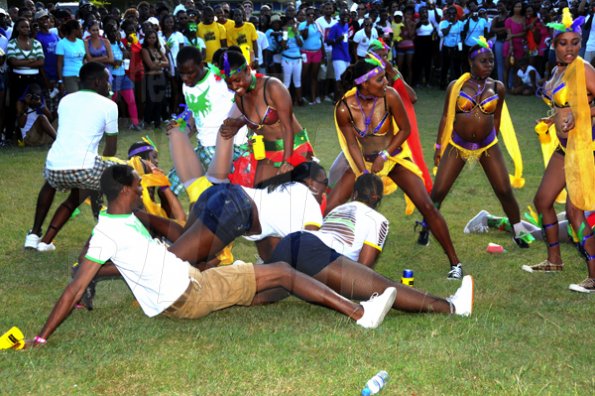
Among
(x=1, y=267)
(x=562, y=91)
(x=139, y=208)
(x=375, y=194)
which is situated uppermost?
(x=562, y=91)

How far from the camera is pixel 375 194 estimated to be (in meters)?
6.45

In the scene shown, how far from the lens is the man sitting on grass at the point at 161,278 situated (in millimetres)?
5188

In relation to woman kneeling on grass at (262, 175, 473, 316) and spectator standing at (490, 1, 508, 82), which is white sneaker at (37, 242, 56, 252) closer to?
woman kneeling on grass at (262, 175, 473, 316)

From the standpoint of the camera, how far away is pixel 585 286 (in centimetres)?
671

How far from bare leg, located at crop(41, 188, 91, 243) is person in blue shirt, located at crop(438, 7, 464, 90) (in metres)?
13.6

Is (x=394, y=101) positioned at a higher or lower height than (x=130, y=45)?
higher

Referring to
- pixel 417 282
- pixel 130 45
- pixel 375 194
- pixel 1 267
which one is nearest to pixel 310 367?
pixel 375 194

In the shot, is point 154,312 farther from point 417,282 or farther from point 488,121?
point 488,121

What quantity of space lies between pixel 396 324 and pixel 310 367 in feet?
3.09

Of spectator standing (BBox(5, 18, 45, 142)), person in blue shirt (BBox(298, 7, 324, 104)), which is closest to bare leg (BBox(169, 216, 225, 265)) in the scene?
spectator standing (BBox(5, 18, 45, 142))

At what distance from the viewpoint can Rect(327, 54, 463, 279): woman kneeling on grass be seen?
7.26 meters

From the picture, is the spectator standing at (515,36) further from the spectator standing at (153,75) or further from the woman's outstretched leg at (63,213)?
the woman's outstretched leg at (63,213)

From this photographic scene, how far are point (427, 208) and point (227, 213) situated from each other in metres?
2.01

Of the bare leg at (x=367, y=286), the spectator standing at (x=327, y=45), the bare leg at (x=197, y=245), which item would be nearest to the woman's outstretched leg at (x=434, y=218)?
the bare leg at (x=367, y=286)
